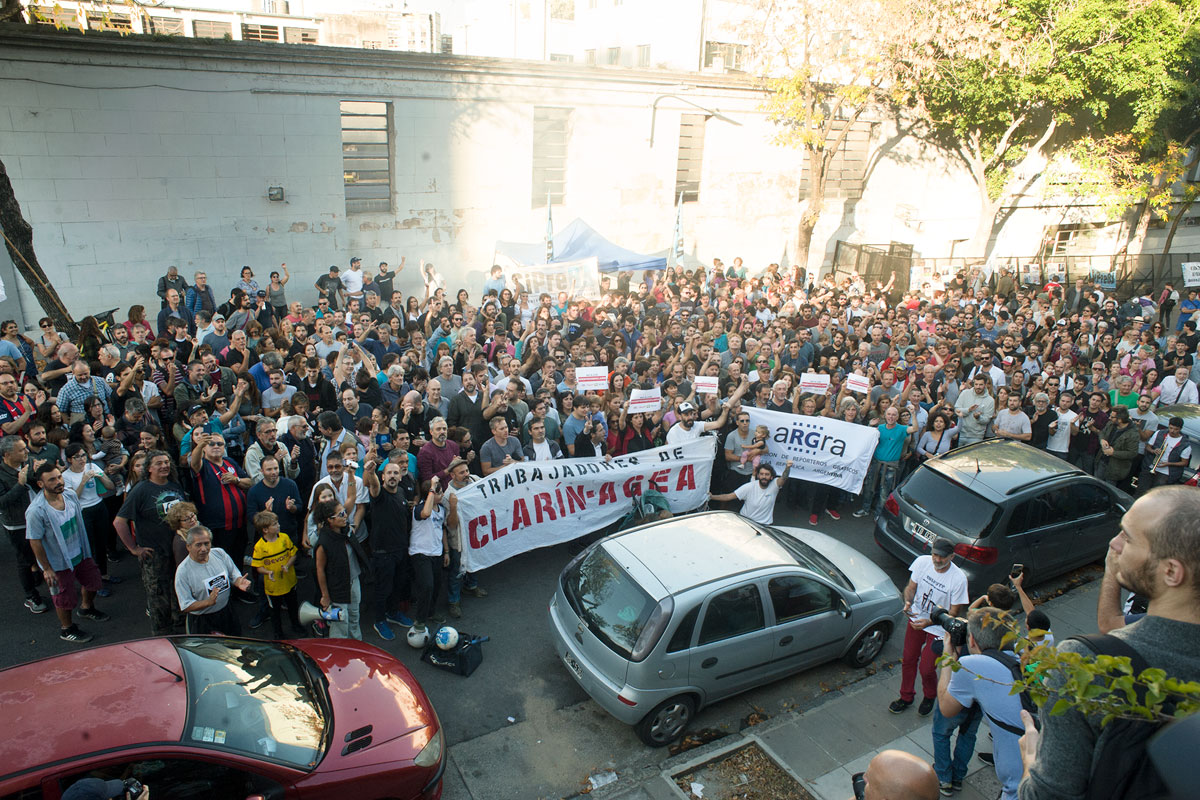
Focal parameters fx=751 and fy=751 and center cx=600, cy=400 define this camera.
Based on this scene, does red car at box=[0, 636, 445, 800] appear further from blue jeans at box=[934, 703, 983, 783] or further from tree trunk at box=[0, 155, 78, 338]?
tree trunk at box=[0, 155, 78, 338]

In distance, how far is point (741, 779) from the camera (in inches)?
233

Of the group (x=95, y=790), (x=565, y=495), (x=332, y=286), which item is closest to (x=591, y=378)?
(x=565, y=495)

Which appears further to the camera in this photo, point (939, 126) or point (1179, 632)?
point (939, 126)

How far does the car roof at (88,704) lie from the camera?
3.97m

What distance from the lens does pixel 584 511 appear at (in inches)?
353

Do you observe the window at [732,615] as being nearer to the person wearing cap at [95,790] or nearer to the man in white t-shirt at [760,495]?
the man in white t-shirt at [760,495]

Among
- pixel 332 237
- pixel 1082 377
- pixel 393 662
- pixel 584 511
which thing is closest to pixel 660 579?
pixel 393 662

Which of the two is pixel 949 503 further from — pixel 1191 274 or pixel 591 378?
pixel 1191 274

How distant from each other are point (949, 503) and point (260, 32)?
38877 mm

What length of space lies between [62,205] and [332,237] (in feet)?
17.2

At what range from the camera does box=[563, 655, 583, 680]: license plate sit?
21.0ft

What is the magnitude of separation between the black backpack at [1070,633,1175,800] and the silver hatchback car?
4034mm

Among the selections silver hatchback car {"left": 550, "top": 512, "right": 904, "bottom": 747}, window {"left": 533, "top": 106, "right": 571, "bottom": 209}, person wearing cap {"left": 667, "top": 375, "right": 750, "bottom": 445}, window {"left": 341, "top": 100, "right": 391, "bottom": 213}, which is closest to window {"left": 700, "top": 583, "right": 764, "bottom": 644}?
silver hatchback car {"left": 550, "top": 512, "right": 904, "bottom": 747}

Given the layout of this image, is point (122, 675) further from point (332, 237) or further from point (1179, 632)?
point (332, 237)
